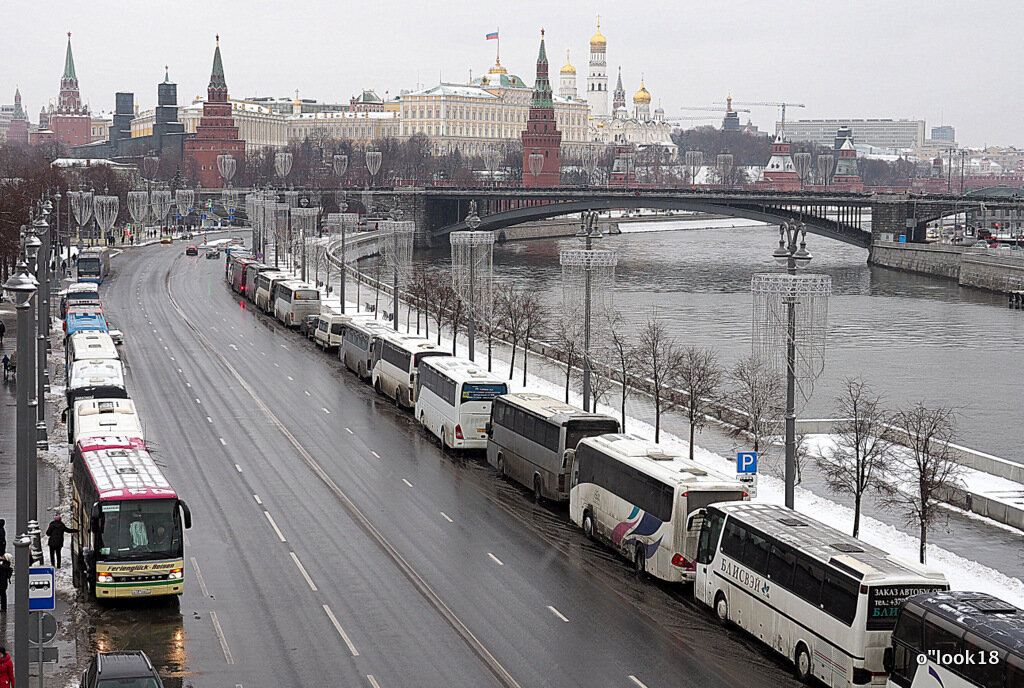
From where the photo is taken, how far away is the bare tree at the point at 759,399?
1053 inches

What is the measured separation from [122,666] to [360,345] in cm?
2680

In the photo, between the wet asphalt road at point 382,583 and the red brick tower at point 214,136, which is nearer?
the wet asphalt road at point 382,583

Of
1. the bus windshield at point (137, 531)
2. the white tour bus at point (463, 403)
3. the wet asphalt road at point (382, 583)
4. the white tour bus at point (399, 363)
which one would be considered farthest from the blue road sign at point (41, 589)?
the white tour bus at point (399, 363)

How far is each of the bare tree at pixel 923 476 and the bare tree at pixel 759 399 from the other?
2633 mm

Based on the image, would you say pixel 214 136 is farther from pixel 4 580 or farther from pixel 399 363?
pixel 4 580

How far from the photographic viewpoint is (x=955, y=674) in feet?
43.5

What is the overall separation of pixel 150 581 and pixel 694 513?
7368mm

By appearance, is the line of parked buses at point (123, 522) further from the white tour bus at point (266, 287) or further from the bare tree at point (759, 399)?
the white tour bus at point (266, 287)

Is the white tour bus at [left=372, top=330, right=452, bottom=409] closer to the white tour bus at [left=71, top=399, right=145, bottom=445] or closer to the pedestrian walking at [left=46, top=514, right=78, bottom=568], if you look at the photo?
the white tour bus at [left=71, top=399, right=145, bottom=445]

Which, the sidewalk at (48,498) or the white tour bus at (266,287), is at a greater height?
the white tour bus at (266,287)

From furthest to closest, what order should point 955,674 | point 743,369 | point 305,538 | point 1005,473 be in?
point 743,369
point 1005,473
point 305,538
point 955,674

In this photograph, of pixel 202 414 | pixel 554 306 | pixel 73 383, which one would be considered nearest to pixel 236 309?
pixel 554 306

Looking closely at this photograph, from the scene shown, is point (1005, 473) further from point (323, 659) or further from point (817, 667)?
point (323, 659)

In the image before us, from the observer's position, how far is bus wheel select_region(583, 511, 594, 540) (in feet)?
74.6
